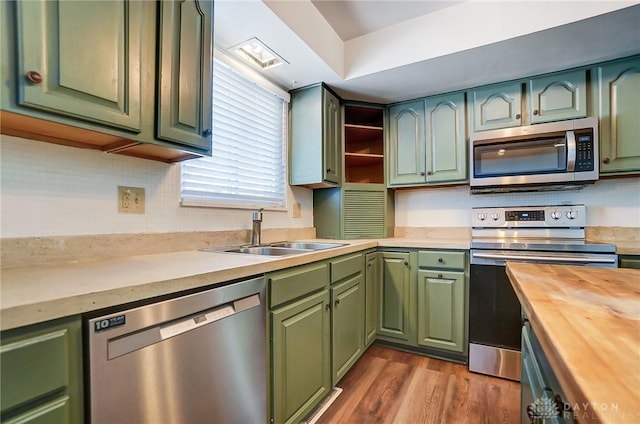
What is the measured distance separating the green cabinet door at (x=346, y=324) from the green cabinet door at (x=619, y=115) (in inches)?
74.6

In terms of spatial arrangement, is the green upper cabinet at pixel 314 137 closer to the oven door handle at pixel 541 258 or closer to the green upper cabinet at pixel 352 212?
the green upper cabinet at pixel 352 212

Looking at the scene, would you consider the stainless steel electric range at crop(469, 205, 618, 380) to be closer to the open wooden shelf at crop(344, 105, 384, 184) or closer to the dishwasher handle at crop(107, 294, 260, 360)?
the open wooden shelf at crop(344, 105, 384, 184)

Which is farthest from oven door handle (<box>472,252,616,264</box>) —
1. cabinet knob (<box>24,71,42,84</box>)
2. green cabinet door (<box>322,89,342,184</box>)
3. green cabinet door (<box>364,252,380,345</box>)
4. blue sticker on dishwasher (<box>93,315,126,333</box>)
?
cabinet knob (<box>24,71,42,84</box>)

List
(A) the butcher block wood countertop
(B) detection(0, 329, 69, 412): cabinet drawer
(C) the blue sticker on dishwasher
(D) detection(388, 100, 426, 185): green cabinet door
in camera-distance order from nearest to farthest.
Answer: (A) the butcher block wood countertop → (B) detection(0, 329, 69, 412): cabinet drawer → (C) the blue sticker on dishwasher → (D) detection(388, 100, 426, 185): green cabinet door

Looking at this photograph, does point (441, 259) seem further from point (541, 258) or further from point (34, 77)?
point (34, 77)

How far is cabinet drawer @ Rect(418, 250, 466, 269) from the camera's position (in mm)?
2184

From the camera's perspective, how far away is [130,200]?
140 centimetres

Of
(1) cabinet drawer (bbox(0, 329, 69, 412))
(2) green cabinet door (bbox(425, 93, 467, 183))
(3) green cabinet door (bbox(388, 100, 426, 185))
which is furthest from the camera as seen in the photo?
(3) green cabinet door (bbox(388, 100, 426, 185))

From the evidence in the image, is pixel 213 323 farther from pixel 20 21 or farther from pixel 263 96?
pixel 263 96

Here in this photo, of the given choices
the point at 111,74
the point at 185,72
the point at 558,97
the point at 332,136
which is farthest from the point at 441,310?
the point at 111,74

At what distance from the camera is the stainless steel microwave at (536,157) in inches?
80.2

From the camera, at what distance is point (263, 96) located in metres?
2.29

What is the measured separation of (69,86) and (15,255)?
615 millimetres

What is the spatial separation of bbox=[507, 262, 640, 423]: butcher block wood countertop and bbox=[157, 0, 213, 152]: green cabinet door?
139cm
